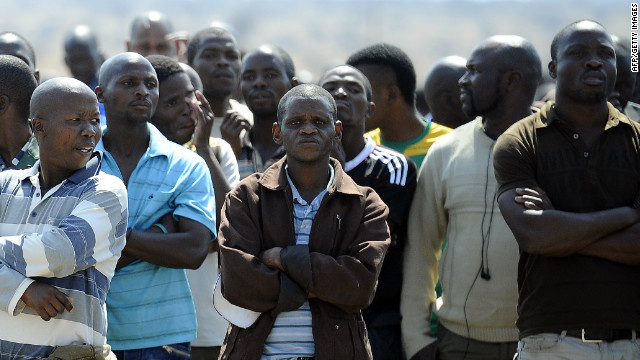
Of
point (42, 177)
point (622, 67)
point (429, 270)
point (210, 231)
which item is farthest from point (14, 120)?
point (622, 67)

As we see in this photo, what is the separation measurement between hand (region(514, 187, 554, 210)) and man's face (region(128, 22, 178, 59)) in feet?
17.2

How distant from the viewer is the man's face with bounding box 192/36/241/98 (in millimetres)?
7938

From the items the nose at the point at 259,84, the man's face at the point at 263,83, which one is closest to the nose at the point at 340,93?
the man's face at the point at 263,83

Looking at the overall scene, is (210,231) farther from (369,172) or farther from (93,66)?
(93,66)

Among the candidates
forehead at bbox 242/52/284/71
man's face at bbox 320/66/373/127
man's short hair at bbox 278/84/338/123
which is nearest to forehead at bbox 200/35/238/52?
forehead at bbox 242/52/284/71

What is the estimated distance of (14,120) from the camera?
605 cm

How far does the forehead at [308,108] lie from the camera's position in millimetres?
5500

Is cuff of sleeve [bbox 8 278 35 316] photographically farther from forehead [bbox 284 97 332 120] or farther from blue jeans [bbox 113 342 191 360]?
forehead [bbox 284 97 332 120]

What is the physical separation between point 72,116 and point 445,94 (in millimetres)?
4017

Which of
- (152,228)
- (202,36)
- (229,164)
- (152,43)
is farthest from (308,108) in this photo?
(152,43)

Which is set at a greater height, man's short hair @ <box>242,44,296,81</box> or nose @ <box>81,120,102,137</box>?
nose @ <box>81,120,102,137</box>

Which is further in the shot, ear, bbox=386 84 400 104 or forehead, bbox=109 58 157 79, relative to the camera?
ear, bbox=386 84 400 104

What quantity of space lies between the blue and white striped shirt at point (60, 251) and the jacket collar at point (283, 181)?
0.76m

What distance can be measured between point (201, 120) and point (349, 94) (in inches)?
39.1
